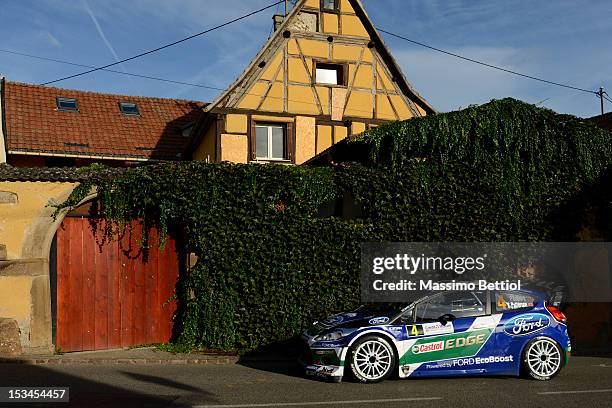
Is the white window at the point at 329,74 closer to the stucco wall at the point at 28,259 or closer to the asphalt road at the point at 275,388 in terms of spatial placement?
the stucco wall at the point at 28,259

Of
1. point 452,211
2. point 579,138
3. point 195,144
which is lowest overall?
point 452,211

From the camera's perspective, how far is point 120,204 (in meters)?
11.7

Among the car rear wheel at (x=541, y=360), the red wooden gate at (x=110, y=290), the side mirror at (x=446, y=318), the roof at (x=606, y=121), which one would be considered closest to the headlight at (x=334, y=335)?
the side mirror at (x=446, y=318)

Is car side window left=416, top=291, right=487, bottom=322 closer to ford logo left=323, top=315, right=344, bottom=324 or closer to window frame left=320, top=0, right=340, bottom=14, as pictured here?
ford logo left=323, top=315, right=344, bottom=324

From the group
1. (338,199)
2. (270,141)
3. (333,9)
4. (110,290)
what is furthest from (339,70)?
(110,290)

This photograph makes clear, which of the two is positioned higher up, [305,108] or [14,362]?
[305,108]

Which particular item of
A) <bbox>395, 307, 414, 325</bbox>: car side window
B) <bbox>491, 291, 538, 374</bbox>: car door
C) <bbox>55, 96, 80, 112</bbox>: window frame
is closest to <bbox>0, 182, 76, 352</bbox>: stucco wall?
<bbox>395, 307, 414, 325</bbox>: car side window

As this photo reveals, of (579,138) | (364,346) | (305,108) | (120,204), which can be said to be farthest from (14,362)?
(305,108)

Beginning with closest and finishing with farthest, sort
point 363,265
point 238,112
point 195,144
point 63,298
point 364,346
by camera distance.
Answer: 1. point 364,346
2. point 63,298
3. point 363,265
4. point 238,112
5. point 195,144

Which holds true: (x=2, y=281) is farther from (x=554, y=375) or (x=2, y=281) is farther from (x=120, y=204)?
(x=554, y=375)

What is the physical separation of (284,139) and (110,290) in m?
11.0

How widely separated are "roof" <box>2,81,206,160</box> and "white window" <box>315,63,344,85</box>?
7856 mm

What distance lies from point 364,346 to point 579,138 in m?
7.13

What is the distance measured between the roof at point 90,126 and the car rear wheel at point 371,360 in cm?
1887
